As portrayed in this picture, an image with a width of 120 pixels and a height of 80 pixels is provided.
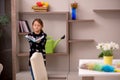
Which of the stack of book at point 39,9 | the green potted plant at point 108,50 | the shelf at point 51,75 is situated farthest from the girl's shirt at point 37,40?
the green potted plant at point 108,50

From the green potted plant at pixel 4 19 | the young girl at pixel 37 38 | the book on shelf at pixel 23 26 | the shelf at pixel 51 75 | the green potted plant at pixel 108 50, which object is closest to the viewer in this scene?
the green potted plant at pixel 108 50

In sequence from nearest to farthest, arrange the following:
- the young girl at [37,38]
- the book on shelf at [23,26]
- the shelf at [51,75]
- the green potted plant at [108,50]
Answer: the green potted plant at [108,50]
the young girl at [37,38]
the shelf at [51,75]
the book on shelf at [23,26]

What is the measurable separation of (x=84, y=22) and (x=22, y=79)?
1.52 meters

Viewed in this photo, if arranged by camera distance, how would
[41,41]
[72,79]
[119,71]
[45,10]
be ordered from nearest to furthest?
1. [119,71]
2. [41,41]
3. [72,79]
4. [45,10]

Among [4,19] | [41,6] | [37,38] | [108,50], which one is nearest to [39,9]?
[41,6]

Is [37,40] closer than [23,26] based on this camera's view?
Yes

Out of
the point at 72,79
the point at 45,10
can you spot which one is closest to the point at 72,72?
the point at 72,79

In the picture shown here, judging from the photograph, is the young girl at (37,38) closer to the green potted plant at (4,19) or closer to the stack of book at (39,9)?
the stack of book at (39,9)

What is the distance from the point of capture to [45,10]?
4.46m

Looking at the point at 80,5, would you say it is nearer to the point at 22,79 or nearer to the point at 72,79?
the point at 72,79

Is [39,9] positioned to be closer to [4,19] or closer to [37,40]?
[4,19]

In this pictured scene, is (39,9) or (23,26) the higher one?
(39,9)

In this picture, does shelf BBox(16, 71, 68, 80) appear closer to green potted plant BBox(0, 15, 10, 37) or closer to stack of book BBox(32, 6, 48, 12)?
green potted plant BBox(0, 15, 10, 37)

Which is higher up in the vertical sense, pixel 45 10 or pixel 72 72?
pixel 45 10
